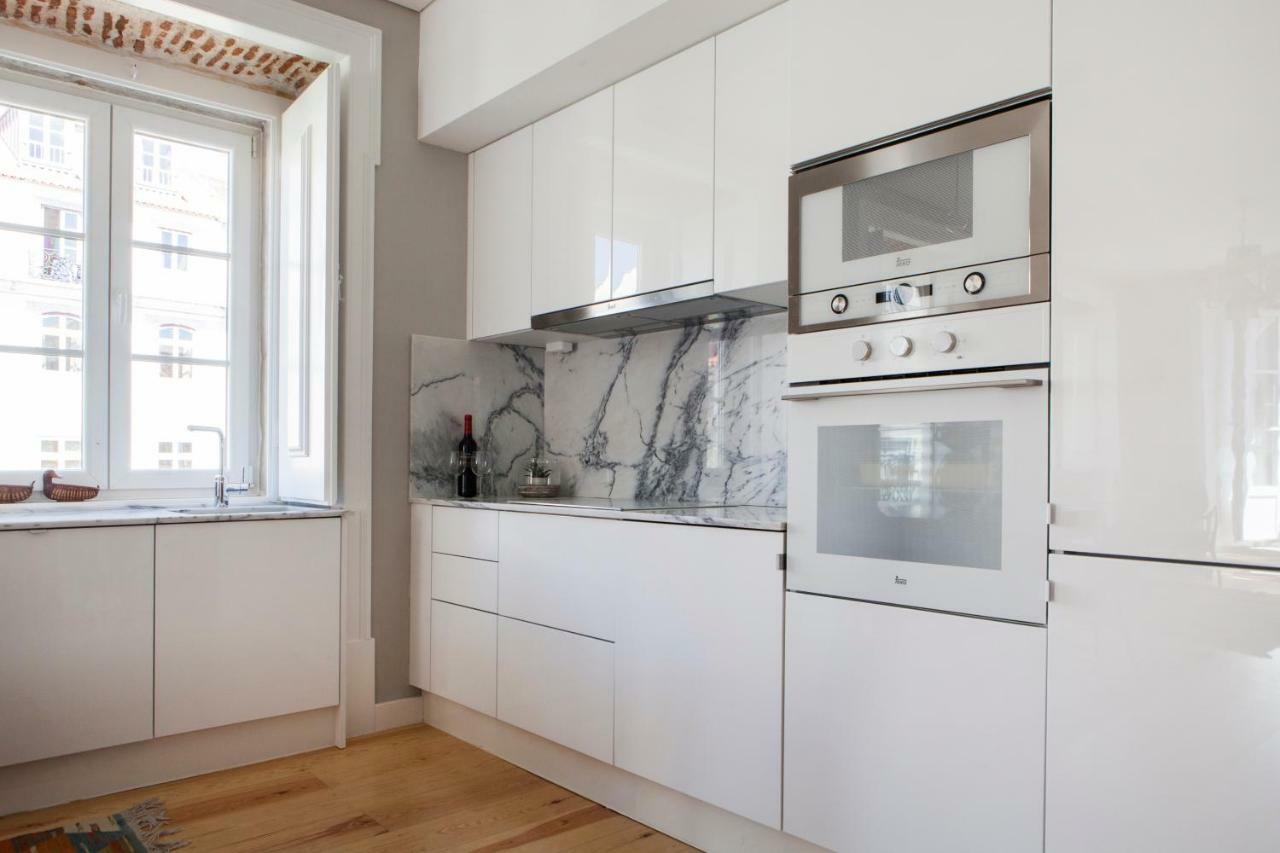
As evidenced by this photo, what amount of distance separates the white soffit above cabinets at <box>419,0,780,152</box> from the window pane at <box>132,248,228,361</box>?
1.02m

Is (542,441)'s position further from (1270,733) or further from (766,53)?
(1270,733)

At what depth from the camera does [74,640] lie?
2.61 meters

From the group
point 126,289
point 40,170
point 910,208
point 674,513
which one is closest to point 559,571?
point 674,513

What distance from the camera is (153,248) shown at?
3.45 metres

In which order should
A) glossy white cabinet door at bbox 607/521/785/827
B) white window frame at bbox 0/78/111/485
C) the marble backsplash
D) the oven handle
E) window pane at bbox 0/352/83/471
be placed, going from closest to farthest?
the oven handle
glossy white cabinet door at bbox 607/521/785/827
the marble backsplash
window pane at bbox 0/352/83/471
white window frame at bbox 0/78/111/485

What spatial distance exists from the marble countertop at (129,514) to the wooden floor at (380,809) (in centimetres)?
80

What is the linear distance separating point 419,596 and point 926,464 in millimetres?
2146

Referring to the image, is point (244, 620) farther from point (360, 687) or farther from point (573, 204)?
point (573, 204)

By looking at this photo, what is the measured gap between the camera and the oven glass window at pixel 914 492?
5.71 feet

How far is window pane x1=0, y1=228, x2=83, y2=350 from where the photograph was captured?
3.16m

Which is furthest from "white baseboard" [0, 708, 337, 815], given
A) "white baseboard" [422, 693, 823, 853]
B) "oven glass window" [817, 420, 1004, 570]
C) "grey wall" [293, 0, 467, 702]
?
"oven glass window" [817, 420, 1004, 570]

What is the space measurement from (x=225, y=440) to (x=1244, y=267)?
3350 millimetres

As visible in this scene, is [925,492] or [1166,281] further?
[925,492]

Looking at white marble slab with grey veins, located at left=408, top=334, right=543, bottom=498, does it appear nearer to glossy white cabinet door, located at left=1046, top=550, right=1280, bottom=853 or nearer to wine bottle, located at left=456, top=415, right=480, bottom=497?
wine bottle, located at left=456, top=415, right=480, bottom=497
